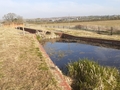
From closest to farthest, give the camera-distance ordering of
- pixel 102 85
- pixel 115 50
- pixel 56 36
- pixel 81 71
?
pixel 102 85 → pixel 81 71 → pixel 115 50 → pixel 56 36

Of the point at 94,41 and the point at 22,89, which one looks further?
the point at 94,41

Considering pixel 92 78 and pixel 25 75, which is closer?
pixel 92 78

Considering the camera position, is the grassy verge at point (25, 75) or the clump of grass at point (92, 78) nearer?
the grassy verge at point (25, 75)

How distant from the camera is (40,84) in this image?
264 inches

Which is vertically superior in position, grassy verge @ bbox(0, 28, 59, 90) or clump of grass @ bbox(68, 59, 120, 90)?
grassy verge @ bbox(0, 28, 59, 90)

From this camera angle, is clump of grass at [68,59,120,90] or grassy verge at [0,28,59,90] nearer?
grassy verge at [0,28,59,90]

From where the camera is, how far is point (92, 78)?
24.9ft

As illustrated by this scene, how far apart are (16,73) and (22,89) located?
1869 mm

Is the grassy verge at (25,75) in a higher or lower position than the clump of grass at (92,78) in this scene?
higher

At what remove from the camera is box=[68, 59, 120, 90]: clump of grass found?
747 cm

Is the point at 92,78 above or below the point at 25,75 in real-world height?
below

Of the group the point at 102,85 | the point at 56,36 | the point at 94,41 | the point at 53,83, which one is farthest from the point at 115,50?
the point at 56,36

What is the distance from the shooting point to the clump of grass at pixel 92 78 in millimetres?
7469

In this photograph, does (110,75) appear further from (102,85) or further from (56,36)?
(56,36)
